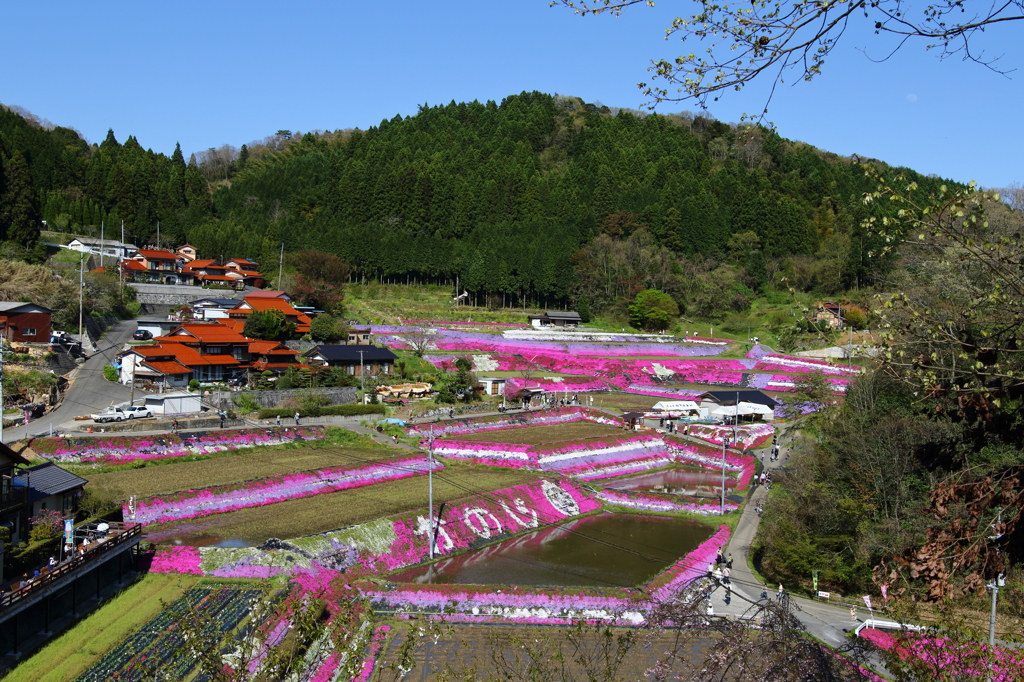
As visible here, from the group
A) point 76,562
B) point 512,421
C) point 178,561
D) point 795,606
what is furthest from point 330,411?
point 795,606

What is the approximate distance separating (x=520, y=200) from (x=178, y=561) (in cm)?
7460

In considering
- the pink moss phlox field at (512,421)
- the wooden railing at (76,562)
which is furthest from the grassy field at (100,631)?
the pink moss phlox field at (512,421)

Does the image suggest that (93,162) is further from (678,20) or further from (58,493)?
(678,20)

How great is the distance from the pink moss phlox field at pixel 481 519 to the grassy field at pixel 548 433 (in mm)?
5463

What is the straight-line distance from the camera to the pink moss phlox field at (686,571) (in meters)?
19.0

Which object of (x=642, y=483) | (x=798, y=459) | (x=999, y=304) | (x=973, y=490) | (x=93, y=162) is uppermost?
(x=93, y=162)

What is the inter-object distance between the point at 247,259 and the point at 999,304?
75257 mm

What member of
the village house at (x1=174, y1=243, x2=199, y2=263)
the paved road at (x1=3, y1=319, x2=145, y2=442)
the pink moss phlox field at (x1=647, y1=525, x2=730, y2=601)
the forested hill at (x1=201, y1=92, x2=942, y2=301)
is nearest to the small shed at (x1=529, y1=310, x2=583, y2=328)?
the forested hill at (x1=201, y1=92, x2=942, y2=301)

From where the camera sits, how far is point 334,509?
24.3m

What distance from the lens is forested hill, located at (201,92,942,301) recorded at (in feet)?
245

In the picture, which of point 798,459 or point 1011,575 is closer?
point 1011,575

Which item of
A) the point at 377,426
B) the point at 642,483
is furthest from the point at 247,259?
the point at 642,483

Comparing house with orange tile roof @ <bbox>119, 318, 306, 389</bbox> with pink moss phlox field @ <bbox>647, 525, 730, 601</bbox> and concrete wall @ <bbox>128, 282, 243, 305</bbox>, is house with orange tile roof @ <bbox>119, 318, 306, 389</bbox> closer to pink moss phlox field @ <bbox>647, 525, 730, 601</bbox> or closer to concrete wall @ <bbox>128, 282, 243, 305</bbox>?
concrete wall @ <bbox>128, 282, 243, 305</bbox>

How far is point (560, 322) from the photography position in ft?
223
